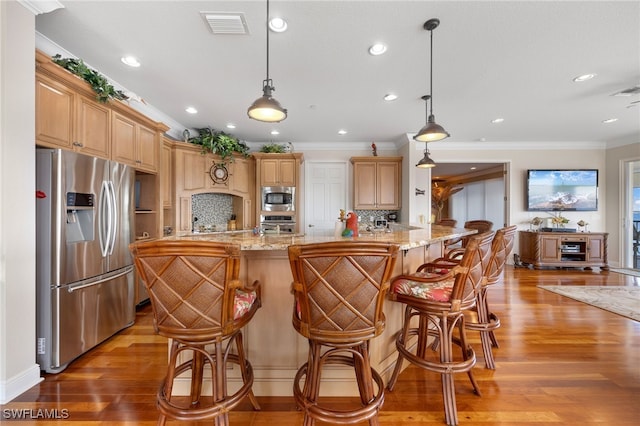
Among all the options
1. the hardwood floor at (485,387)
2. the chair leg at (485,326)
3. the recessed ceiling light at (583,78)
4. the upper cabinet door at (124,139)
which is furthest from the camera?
the recessed ceiling light at (583,78)

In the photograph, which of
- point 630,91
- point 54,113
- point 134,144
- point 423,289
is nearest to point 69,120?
point 54,113

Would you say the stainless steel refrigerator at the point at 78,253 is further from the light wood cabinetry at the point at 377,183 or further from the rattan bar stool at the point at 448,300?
the light wood cabinetry at the point at 377,183

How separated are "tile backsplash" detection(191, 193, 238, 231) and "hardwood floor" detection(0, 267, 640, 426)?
221 centimetres

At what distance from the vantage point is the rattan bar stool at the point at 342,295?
41.7 inches

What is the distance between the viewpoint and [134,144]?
2816 millimetres

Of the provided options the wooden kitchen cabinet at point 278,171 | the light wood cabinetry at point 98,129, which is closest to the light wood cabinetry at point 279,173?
the wooden kitchen cabinet at point 278,171

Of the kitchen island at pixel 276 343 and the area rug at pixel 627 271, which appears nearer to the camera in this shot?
the kitchen island at pixel 276 343

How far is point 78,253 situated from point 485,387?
325cm

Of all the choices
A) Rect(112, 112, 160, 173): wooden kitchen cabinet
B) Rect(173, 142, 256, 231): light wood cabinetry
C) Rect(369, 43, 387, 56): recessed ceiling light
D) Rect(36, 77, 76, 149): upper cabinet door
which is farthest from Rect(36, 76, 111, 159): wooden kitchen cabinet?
Rect(369, 43, 387, 56): recessed ceiling light

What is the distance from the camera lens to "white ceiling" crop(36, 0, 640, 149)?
180 cm

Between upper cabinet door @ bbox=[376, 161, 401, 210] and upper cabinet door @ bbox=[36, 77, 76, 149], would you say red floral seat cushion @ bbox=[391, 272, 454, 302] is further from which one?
upper cabinet door @ bbox=[376, 161, 401, 210]

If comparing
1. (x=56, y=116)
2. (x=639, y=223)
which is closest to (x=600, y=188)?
(x=639, y=223)

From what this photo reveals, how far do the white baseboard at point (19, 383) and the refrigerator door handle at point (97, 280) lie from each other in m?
0.53

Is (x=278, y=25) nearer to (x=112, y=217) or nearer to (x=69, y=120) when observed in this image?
(x=69, y=120)
